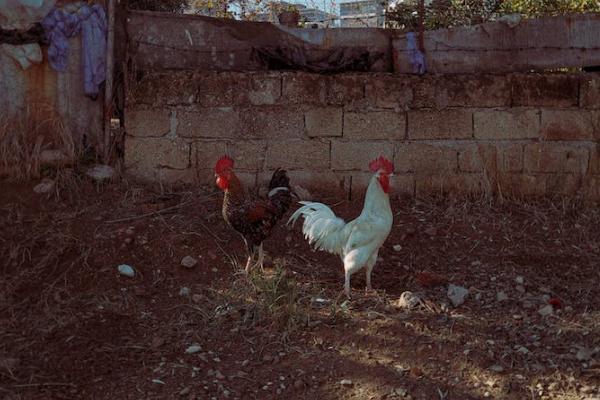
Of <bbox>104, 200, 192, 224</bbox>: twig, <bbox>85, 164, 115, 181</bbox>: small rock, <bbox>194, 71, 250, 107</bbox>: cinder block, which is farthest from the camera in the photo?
<bbox>194, 71, 250, 107</bbox>: cinder block

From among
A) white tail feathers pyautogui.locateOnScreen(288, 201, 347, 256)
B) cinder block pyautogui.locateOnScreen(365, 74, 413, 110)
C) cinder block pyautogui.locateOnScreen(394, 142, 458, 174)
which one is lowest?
white tail feathers pyautogui.locateOnScreen(288, 201, 347, 256)

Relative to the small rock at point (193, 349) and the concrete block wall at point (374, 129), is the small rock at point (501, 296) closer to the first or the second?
the concrete block wall at point (374, 129)

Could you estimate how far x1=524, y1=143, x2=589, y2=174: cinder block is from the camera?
5844mm

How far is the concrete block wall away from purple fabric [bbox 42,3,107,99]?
1.38 feet

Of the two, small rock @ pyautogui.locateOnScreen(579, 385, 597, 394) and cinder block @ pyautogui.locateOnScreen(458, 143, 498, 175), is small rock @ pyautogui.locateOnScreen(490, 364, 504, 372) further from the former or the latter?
cinder block @ pyautogui.locateOnScreen(458, 143, 498, 175)

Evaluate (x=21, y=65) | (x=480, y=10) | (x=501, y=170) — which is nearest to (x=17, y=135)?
(x=21, y=65)

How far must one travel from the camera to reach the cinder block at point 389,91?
5.72 metres

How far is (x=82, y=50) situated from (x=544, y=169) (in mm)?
Result: 4482

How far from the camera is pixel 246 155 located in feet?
19.1

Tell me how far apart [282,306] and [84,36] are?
3377 millimetres

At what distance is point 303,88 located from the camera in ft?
18.8

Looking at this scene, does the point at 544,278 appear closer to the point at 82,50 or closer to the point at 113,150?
the point at 113,150

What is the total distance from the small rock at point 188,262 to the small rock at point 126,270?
38 cm

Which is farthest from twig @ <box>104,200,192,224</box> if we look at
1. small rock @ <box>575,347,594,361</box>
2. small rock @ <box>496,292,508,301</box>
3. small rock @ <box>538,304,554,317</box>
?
small rock @ <box>575,347,594,361</box>
